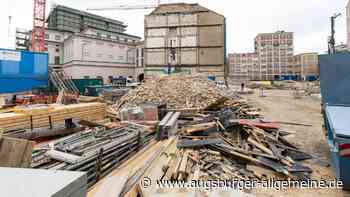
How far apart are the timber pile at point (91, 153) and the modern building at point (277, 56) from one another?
7277 cm

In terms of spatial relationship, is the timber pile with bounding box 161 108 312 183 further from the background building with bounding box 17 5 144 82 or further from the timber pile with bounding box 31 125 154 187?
the background building with bounding box 17 5 144 82

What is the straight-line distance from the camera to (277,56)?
232ft

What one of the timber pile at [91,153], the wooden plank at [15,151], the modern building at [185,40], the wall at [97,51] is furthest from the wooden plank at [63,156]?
the wall at [97,51]

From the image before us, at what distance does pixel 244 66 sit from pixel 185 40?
4964 cm

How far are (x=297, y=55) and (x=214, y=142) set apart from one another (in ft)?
260

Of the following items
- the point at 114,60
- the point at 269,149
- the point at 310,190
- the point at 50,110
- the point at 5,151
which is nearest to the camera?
the point at 5,151

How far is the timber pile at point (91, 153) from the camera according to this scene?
346cm

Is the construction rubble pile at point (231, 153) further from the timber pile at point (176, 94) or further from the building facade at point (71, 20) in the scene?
the building facade at point (71, 20)

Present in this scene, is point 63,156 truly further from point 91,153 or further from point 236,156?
point 236,156

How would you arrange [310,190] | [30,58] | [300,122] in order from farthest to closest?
[30,58] → [300,122] → [310,190]

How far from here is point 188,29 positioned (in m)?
34.3

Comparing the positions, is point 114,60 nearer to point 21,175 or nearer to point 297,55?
point 21,175

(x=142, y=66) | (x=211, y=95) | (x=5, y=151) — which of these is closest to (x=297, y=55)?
(x=142, y=66)

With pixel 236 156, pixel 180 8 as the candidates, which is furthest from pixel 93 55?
pixel 236 156
